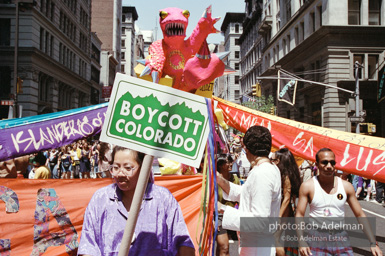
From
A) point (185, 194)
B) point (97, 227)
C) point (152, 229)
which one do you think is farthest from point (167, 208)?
point (185, 194)

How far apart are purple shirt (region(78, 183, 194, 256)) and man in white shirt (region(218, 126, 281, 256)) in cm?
64

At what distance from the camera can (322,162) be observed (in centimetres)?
422

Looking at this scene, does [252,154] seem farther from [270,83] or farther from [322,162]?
[270,83]

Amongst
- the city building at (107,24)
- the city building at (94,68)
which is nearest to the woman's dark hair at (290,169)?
the city building at (94,68)

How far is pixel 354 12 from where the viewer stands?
1221 inches

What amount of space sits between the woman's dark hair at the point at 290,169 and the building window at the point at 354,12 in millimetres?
29185

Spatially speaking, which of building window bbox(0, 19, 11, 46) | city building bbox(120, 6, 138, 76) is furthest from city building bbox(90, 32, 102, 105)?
city building bbox(120, 6, 138, 76)

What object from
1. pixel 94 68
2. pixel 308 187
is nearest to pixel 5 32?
pixel 94 68

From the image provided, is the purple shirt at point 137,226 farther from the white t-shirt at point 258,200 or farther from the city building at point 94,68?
the city building at point 94,68

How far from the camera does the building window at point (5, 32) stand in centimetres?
2920

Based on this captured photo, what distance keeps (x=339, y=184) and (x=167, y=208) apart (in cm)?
245

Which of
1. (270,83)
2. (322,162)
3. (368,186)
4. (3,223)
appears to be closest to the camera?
(322,162)

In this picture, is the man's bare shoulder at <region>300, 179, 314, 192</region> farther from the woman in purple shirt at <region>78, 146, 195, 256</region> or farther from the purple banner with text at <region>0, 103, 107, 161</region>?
the purple banner with text at <region>0, 103, 107, 161</region>

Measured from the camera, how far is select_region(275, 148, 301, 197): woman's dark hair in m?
5.45
